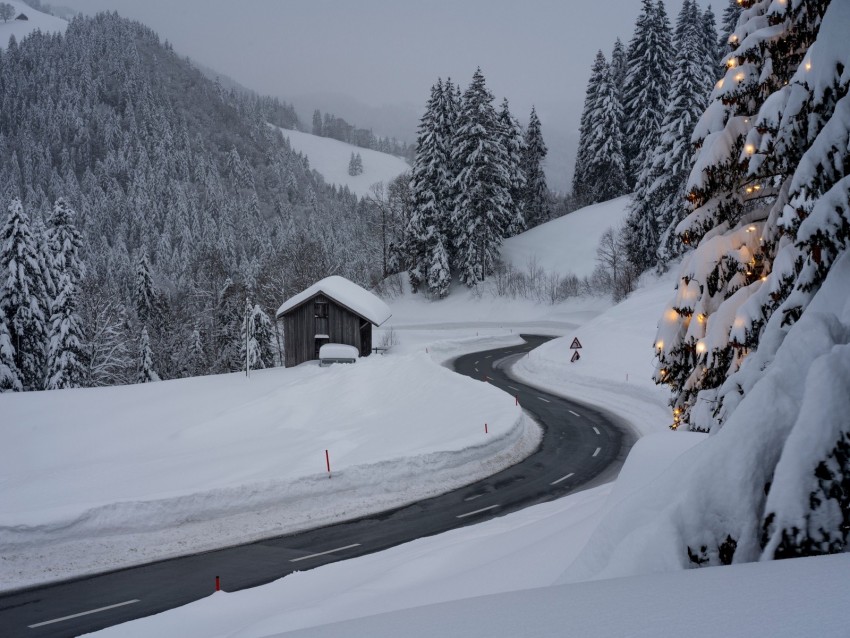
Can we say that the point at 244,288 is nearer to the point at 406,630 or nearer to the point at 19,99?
the point at 406,630


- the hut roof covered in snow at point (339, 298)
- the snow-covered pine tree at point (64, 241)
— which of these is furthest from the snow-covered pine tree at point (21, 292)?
the hut roof covered in snow at point (339, 298)

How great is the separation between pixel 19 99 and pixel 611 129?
162 m

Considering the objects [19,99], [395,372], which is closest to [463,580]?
[395,372]

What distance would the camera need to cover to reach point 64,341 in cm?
3959

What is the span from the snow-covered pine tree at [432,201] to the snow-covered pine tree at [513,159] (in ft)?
30.4

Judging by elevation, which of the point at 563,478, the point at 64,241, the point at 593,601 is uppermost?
the point at 64,241

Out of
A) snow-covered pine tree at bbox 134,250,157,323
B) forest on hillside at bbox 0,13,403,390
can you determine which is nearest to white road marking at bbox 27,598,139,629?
forest on hillside at bbox 0,13,403,390

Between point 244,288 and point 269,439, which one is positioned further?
point 244,288

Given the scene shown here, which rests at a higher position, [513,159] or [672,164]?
[513,159]

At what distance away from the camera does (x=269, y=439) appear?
22.6 m

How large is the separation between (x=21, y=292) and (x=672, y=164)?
50098 mm

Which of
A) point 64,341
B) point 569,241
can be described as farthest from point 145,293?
point 569,241

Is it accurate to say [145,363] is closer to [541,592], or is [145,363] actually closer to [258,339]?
[258,339]

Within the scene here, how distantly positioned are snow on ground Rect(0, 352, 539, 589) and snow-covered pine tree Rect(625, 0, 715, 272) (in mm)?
24820
